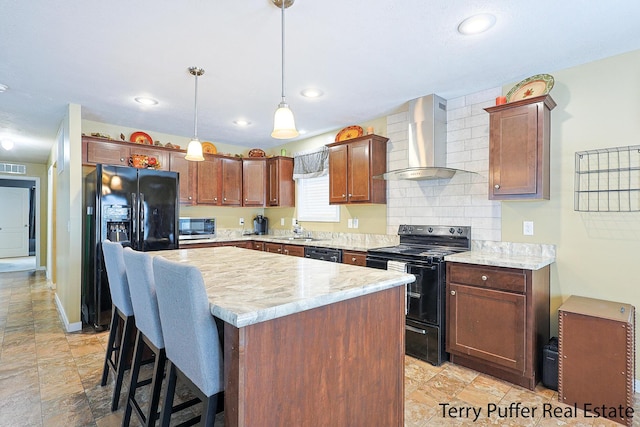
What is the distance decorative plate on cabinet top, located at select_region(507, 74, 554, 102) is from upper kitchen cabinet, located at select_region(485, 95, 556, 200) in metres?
0.18

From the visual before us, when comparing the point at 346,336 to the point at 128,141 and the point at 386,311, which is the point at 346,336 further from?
the point at 128,141

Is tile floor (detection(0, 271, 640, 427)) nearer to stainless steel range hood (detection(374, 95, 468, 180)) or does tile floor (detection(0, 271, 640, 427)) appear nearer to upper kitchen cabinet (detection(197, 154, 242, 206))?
stainless steel range hood (detection(374, 95, 468, 180))

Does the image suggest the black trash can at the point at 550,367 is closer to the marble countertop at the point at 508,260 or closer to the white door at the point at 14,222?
the marble countertop at the point at 508,260

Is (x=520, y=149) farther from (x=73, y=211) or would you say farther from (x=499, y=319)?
(x=73, y=211)

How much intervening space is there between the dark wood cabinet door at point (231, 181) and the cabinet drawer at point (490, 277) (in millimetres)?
3546

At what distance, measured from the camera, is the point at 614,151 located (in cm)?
245

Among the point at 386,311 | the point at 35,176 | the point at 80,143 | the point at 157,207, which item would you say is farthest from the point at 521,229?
the point at 35,176

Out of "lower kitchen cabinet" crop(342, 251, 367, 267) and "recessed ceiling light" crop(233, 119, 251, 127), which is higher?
"recessed ceiling light" crop(233, 119, 251, 127)

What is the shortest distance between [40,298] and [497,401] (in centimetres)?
596

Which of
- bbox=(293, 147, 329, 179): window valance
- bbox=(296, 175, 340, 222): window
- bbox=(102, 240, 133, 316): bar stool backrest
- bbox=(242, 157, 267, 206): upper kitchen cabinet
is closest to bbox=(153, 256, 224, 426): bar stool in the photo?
bbox=(102, 240, 133, 316): bar stool backrest

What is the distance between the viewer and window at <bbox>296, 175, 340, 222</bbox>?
15.6ft

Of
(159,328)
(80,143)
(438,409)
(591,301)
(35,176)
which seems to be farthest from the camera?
(35,176)

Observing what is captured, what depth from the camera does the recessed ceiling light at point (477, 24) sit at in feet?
6.63

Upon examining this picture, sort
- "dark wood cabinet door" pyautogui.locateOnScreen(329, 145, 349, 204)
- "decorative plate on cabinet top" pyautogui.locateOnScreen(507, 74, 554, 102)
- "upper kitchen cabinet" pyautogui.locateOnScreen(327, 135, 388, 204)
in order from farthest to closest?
"dark wood cabinet door" pyautogui.locateOnScreen(329, 145, 349, 204) < "upper kitchen cabinet" pyautogui.locateOnScreen(327, 135, 388, 204) < "decorative plate on cabinet top" pyautogui.locateOnScreen(507, 74, 554, 102)
